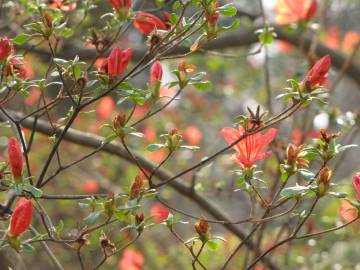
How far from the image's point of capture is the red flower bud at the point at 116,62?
1337 millimetres

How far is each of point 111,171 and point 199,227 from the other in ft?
12.0

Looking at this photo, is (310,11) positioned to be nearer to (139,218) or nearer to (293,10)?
(293,10)

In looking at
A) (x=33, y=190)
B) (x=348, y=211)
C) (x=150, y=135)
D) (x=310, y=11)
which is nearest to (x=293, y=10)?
(x=310, y=11)

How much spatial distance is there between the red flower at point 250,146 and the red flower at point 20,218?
450 millimetres

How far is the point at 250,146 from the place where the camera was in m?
1.42

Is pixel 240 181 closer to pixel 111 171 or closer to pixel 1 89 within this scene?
pixel 1 89

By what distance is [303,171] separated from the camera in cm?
134

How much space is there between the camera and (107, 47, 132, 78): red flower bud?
134 centimetres

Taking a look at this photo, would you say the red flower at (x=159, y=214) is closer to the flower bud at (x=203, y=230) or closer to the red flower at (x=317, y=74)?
the flower bud at (x=203, y=230)

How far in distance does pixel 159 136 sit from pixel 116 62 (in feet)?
1.89

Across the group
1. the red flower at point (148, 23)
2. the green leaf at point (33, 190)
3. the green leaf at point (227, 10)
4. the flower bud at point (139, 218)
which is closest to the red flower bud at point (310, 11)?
the red flower at point (148, 23)

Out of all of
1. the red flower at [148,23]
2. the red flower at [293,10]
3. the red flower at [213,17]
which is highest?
the red flower at [293,10]

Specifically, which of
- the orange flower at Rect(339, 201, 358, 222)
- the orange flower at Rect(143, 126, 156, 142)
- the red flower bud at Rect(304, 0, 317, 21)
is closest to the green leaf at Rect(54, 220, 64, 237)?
the orange flower at Rect(339, 201, 358, 222)

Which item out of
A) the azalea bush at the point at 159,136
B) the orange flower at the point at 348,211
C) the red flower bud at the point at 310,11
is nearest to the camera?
the azalea bush at the point at 159,136
